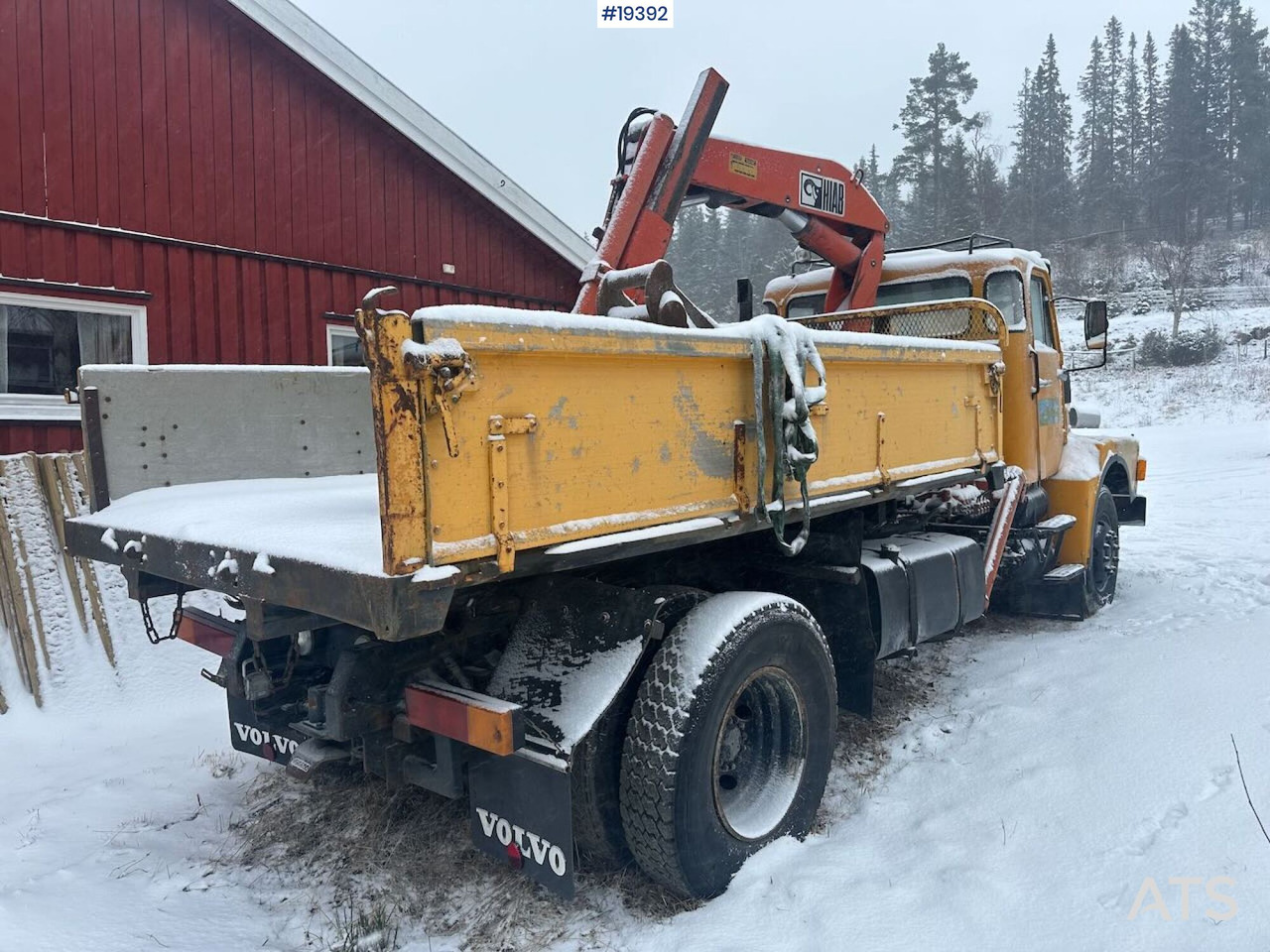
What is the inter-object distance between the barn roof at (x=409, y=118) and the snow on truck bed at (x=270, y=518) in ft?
16.2

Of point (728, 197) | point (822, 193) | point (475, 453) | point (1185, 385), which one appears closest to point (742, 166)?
point (728, 197)

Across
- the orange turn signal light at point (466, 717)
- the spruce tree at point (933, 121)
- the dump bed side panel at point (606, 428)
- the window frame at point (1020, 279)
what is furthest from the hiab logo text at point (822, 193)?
the spruce tree at point (933, 121)

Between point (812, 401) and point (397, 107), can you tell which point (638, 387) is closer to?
point (812, 401)

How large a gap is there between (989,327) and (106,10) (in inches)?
258

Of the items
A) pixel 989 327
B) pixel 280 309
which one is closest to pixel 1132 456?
pixel 989 327

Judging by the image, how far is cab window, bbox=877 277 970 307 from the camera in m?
5.74

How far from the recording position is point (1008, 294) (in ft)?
18.1

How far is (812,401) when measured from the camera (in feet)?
9.60

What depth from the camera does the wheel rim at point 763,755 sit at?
3020 mm

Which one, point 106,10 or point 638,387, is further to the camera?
point 106,10

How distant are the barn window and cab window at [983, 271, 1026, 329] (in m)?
5.15

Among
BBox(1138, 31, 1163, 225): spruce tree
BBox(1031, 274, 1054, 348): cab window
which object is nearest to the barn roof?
BBox(1031, 274, 1054, 348): cab window

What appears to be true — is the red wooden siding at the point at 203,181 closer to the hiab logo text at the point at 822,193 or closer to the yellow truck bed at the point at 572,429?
the hiab logo text at the point at 822,193

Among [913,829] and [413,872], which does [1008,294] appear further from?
[413,872]
